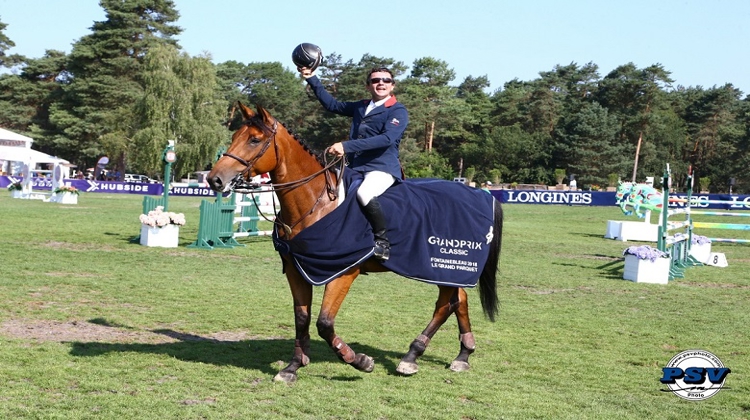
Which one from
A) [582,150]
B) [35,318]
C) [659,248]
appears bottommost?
[35,318]

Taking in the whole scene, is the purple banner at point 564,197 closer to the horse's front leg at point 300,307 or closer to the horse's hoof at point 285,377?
the horse's front leg at point 300,307

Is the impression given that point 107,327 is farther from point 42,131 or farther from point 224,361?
point 42,131

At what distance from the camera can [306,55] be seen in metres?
6.71

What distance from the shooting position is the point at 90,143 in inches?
2972

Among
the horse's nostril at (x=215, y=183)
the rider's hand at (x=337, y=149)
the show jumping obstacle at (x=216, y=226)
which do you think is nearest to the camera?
the horse's nostril at (x=215, y=183)

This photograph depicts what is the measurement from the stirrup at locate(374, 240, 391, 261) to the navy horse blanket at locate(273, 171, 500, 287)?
68 millimetres

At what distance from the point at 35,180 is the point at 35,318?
46.6 meters

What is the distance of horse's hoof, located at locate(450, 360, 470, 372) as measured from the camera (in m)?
6.78

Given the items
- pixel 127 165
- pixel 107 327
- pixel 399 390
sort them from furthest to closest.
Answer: pixel 127 165, pixel 107 327, pixel 399 390

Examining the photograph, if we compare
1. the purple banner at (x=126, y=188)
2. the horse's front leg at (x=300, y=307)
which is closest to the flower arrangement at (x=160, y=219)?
the horse's front leg at (x=300, y=307)

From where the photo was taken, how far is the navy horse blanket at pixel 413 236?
20.2ft

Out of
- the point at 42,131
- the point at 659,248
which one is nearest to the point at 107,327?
the point at 659,248

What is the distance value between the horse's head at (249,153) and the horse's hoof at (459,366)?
2.35 metres

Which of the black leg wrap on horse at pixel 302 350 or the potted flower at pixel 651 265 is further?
the potted flower at pixel 651 265
